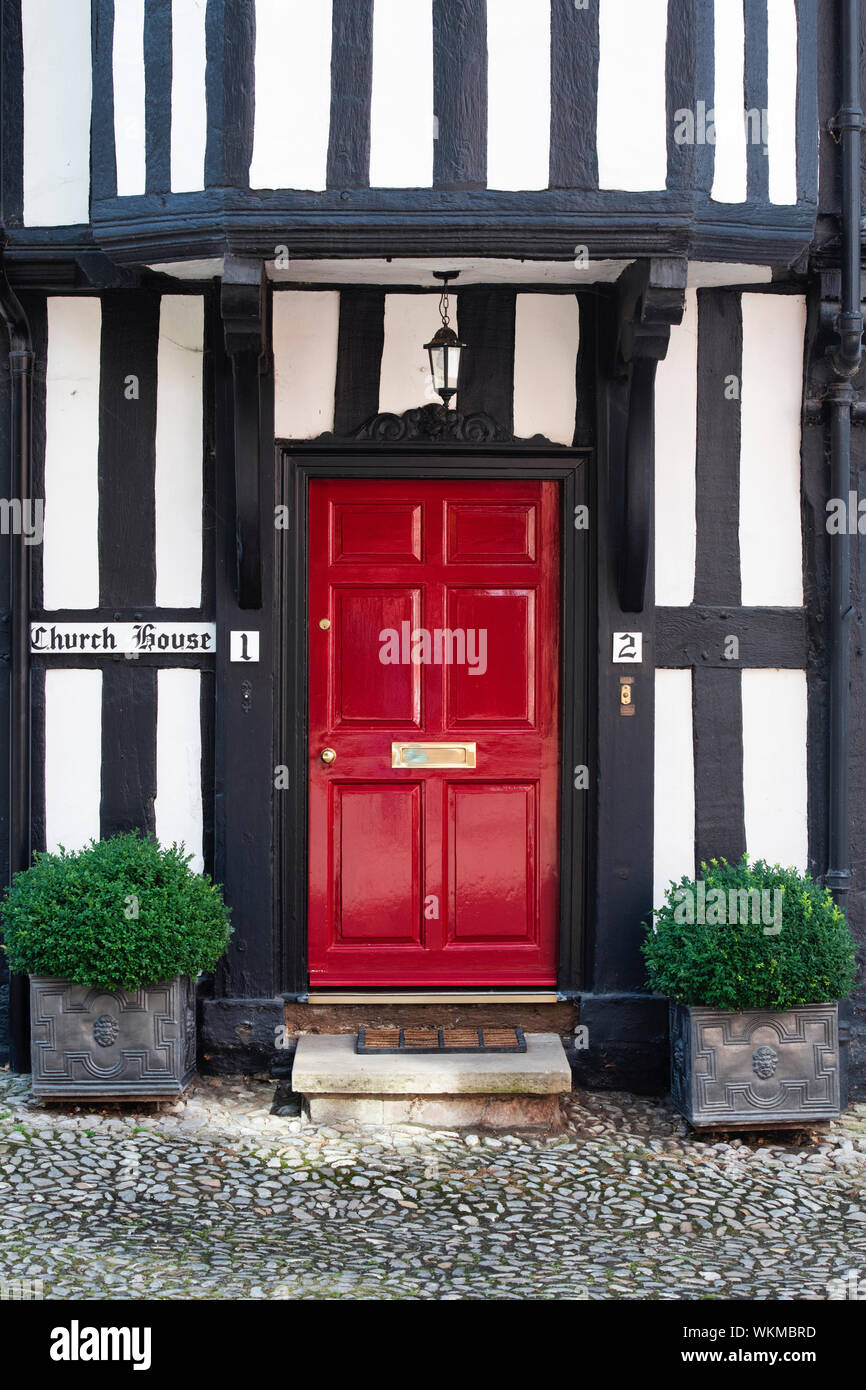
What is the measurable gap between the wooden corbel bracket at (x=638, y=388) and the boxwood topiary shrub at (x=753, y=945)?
1.27 m

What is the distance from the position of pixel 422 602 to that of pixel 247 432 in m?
1.05

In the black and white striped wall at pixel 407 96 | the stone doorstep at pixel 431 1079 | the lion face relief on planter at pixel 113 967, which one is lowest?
the stone doorstep at pixel 431 1079

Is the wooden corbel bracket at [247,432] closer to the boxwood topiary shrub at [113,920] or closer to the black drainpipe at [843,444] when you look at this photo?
the boxwood topiary shrub at [113,920]

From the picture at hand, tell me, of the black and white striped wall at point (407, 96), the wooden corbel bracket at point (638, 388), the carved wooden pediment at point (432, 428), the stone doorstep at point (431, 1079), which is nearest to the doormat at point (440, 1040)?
the stone doorstep at point (431, 1079)

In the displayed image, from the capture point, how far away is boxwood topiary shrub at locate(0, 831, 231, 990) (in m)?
4.65

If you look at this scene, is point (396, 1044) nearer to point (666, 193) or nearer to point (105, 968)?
point (105, 968)

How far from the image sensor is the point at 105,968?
4.64 m

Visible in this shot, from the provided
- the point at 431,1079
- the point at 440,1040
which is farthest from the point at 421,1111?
the point at 440,1040

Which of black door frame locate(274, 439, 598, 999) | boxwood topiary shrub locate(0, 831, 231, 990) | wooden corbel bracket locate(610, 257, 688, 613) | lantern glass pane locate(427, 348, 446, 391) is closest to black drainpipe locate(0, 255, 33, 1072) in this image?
boxwood topiary shrub locate(0, 831, 231, 990)

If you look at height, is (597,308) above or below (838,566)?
above

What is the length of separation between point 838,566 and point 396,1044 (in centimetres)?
274

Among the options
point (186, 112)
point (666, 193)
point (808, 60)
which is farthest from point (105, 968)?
point (808, 60)

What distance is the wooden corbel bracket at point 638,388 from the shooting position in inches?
182

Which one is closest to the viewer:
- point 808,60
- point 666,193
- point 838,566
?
point 666,193
